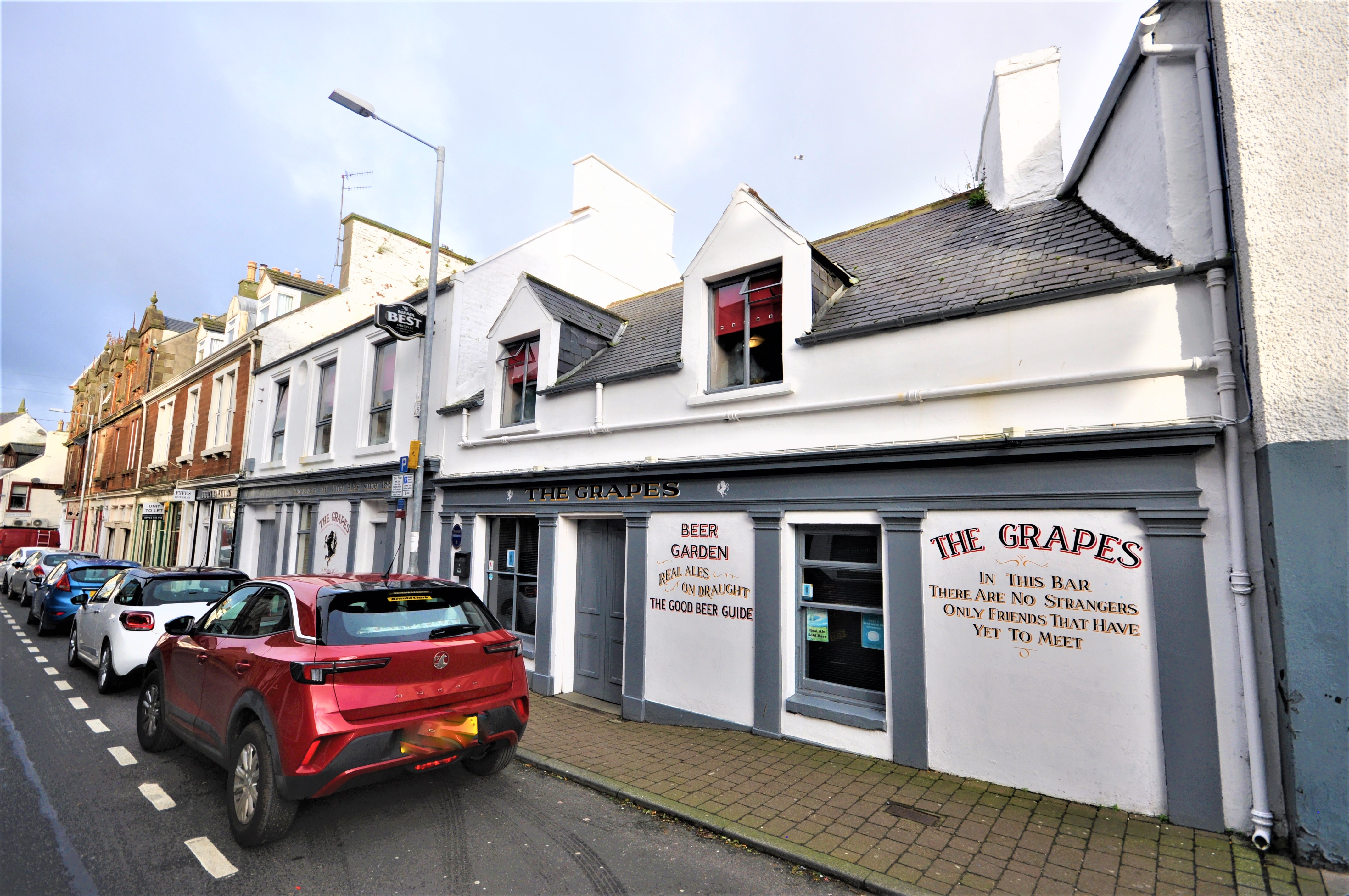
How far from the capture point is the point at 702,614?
7.29 metres

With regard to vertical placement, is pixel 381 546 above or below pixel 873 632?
above

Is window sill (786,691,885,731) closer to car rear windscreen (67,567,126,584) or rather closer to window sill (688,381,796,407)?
window sill (688,381,796,407)

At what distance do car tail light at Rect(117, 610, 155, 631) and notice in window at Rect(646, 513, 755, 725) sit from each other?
661 cm

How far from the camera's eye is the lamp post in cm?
967

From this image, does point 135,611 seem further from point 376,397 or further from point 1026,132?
point 1026,132

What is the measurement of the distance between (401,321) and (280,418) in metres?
8.77

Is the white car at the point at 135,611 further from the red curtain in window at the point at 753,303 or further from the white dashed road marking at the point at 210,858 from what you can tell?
the red curtain in window at the point at 753,303

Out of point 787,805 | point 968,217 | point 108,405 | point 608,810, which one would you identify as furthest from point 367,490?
point 108,405

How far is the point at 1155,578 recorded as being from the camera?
4.81 metres

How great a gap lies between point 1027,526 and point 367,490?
12067 mm

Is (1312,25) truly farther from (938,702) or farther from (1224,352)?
(938,702)

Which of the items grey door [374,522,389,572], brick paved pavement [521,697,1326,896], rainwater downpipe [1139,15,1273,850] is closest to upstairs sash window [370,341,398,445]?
grey door [374,522,389,572]

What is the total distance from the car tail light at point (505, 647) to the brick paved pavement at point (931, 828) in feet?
5.06

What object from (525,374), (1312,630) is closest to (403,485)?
(525,374)
